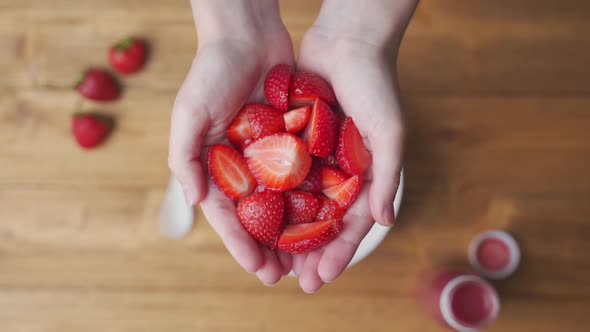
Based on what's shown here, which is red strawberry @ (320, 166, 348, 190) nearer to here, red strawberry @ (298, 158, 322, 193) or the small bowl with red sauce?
red strawberry @ (298, 158, 322, 193)

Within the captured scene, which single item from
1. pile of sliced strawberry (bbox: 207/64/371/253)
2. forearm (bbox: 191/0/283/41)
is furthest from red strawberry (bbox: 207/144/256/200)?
forearm (bbox: 191/0/283/41)

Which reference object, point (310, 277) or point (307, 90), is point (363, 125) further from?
point (310, 277)

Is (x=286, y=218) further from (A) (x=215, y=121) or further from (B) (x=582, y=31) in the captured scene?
(B) (x=582, y=31)

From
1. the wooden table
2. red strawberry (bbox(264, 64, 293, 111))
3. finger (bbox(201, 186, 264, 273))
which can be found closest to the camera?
finger (bbox(201, 186, 264, 273))

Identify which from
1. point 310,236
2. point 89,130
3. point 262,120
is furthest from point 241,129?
point 89,130

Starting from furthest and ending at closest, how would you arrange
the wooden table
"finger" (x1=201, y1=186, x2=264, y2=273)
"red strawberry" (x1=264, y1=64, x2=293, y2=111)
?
the wooden table → "red strawberry" (x1=264, y1=64, x2=293, y2=111) → "finger" (x1=201, y1=186, x2=264, y2=273)

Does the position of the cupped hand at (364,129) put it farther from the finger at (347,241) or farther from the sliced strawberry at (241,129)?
the sliced strawberry at (241,129)

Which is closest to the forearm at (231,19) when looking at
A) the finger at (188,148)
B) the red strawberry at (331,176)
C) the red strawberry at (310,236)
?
the finger at (188,148)
